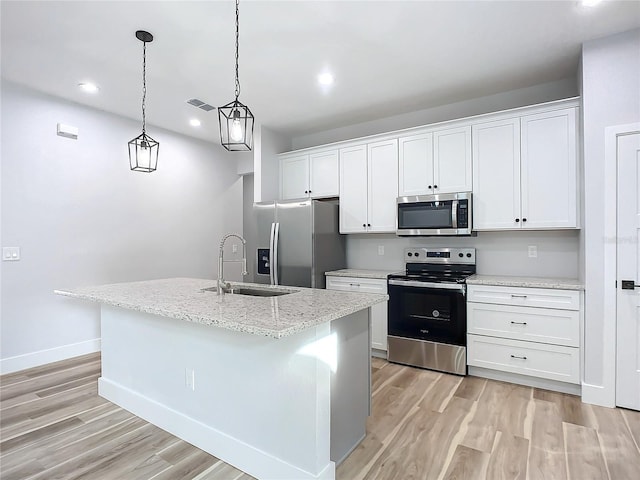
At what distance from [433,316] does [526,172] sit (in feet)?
5.04

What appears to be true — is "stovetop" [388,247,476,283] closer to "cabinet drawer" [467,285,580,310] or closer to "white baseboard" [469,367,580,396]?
"cabinet drawer" [467,285,580,310]

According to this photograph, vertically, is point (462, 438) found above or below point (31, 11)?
below

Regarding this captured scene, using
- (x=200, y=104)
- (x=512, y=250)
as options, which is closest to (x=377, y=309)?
(x=512, y=250)

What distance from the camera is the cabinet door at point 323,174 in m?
4.27

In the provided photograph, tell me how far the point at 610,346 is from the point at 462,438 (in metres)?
1.37

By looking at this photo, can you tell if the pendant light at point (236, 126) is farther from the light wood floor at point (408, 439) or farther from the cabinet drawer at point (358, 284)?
the cabinet drawer at point (358, 284)

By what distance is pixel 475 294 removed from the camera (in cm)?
318

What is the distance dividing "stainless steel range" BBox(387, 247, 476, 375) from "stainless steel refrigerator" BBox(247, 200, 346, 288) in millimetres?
858

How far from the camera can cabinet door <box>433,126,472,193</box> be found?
3.43 meters

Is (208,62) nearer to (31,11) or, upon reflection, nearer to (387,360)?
(31,11)

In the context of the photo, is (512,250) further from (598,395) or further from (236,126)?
(236,126)

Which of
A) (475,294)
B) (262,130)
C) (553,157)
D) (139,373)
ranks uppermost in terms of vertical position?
(262,130)

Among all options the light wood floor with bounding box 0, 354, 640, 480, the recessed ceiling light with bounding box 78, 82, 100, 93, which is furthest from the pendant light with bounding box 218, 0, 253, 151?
the recessed ceiling light with bounding box 78, 82, 100, 93

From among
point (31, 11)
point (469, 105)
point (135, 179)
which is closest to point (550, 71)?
point (469, 105)
